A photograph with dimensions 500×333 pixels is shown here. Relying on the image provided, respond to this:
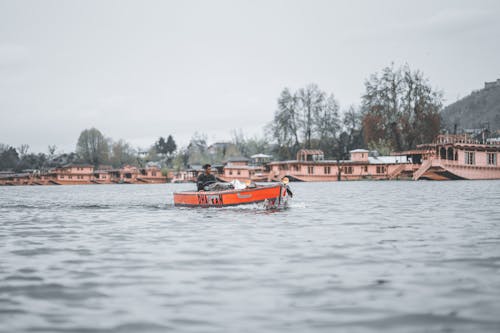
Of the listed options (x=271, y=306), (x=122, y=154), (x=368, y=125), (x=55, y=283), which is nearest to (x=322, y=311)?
(x=271, y=306)

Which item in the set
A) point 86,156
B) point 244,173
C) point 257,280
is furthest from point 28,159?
point 257,280

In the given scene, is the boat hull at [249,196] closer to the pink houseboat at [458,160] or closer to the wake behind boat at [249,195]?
the wake behind boat at [249,195]

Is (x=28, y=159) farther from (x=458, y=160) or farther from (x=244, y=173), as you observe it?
(x=458, y=160)

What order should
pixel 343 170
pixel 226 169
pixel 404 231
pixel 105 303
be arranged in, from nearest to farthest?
pixel 105 303 < pixel 404 231 < pixel 343 170 < pixel 226 169

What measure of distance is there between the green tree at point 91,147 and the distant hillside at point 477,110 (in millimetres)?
98451

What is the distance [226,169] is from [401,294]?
89669 millimetres

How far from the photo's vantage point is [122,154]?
152375 millimetres

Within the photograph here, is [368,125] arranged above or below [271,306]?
above

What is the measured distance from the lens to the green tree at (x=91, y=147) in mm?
140500

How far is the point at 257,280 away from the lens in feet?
26.2

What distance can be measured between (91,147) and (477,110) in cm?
11895

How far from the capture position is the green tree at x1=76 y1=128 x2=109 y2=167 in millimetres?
140500

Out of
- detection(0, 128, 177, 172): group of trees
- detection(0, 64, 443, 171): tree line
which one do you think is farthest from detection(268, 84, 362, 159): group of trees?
detection(0, 128, 177, 172): group of trees

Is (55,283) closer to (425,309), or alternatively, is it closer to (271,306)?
(271,306)
